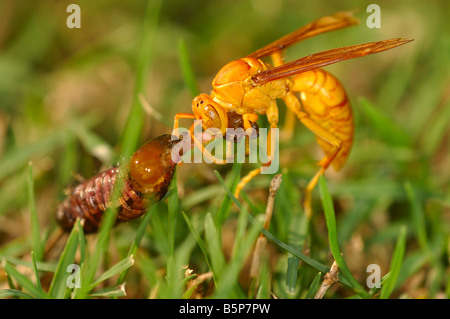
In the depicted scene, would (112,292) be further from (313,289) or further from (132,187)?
(313,289)

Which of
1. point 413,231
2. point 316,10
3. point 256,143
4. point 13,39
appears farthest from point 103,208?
point 316,10

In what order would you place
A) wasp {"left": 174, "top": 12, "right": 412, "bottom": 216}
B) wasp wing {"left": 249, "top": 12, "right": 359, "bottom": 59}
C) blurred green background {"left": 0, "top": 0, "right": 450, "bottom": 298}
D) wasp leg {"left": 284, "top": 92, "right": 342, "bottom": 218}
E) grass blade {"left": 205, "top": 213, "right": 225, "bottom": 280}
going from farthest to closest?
blurred green background {"left": 0, "top": 0, "right": 450, "bottom": 298} → wasp wing {"left": 249, "top": 12, "right": 359, "bottom": 59} → wasp leg {"left": 284, "top": 92, "right": 342, "bottom": 218} → wasp {"left": 174, "top": 12, "right": 412, "bottom": 216} → grass blade {"left": 205, "top": 213, "right": 225, "bottom": 280}

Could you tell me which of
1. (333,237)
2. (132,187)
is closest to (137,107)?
(132,187)

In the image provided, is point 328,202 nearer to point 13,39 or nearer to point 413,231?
point 413,231

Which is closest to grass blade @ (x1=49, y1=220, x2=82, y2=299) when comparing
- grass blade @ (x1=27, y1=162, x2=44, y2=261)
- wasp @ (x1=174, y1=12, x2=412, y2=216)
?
grass blade @ (x1=27, y1=162, x2=44, y2=261)

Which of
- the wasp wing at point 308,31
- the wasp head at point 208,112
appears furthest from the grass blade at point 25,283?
the wasp wing at point 308,31

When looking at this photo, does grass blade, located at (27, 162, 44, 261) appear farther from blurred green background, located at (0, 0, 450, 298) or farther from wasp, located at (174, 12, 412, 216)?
wasp, located at (174, 12, 412, 216)

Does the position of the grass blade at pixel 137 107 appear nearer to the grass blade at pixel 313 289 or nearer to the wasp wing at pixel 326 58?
the wasp wing at pixel 326 58
